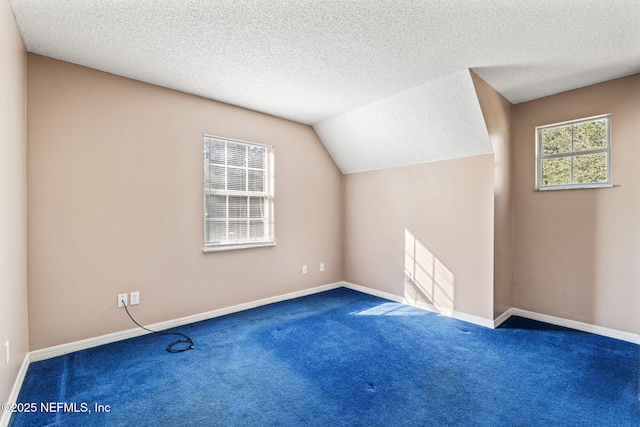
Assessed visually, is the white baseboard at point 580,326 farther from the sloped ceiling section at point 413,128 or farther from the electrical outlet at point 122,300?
the electrical outlet at point 122,300

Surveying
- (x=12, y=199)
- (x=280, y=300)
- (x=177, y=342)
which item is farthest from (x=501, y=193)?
(x=12, y=199)

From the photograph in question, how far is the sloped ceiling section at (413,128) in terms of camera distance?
2996mm

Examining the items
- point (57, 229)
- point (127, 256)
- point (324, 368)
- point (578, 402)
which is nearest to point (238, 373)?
point (324, 368)

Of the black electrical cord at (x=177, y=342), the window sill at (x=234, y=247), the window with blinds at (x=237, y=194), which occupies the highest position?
the window with blinds at (x=237, y=194)

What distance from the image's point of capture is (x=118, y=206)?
281 cm

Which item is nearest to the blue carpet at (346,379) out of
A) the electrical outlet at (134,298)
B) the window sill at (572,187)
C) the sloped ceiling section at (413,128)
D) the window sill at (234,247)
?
the electrical outlet at (134,298)

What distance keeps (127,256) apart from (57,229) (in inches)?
22.6

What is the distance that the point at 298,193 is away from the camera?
426 cm

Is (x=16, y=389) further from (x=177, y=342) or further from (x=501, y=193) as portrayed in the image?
(x=501, y=193)

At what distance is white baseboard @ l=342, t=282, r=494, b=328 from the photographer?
10.6ft

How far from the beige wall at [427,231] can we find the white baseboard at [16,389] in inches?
145

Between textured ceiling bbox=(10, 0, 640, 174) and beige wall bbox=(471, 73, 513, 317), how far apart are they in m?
0.19

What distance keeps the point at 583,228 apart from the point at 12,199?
486cm

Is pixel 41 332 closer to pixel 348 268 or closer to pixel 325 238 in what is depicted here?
pixel 325 238
